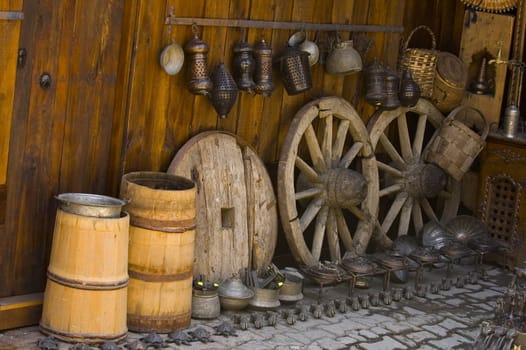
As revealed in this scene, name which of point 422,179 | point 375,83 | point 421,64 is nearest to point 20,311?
point 375,83

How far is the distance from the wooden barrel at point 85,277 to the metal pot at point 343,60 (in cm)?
249

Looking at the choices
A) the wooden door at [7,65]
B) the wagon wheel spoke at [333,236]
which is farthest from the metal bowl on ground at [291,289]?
the wooden door at [7,65]

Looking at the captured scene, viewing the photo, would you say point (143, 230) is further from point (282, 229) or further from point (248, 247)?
point (282, 229)

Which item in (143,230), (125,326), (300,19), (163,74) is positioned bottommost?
(125,326)

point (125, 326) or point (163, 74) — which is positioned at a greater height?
point (163, 74)

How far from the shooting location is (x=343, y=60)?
315 inches

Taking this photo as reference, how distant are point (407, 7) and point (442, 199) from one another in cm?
171

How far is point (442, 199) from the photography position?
9.62 metres

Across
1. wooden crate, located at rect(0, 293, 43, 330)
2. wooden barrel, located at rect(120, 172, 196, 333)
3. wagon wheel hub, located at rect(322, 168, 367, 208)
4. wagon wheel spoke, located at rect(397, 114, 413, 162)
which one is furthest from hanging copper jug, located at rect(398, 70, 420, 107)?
wooden crate, located at rect(0, 293, 43, 330)

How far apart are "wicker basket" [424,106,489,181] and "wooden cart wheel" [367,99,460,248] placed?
0.23 ft

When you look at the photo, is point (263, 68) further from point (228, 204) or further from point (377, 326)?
point (377, 326)

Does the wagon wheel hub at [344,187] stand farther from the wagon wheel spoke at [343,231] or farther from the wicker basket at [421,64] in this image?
the wicker basket at [421,64]

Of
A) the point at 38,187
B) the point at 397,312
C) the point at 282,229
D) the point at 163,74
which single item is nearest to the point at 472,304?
the point at 397,312

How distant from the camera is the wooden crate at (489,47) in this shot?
9.41 m
